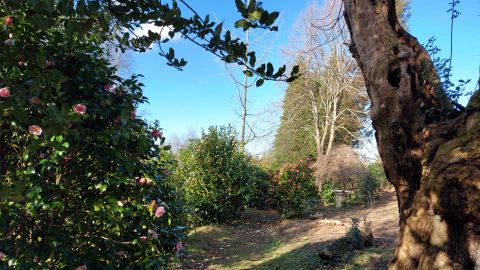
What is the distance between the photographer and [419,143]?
2404mm

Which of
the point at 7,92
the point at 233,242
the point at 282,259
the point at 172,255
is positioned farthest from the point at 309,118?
the point at 7,92

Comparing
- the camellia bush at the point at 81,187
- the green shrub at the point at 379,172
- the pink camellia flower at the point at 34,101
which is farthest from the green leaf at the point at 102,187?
the green shrub at the point at 379,172

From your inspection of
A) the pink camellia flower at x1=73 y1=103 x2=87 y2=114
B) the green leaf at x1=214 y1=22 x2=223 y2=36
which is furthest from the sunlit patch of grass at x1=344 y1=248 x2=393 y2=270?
the green leaf at x1=214 y1=22 x2=223 y2=36

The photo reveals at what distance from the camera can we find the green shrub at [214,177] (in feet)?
39.8

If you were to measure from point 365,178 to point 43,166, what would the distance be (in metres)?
15.3

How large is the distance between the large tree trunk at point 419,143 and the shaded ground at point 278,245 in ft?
11.3

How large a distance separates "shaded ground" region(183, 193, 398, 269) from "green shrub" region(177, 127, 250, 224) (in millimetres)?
583

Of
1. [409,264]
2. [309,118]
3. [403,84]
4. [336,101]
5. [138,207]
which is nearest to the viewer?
[409,264]

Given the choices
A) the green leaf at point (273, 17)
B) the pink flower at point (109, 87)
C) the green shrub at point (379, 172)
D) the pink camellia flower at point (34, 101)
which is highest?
the green shrub at point (379, 172)

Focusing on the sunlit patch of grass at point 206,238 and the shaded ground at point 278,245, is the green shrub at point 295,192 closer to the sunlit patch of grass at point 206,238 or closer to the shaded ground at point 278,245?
the shaded ground at point 278,245

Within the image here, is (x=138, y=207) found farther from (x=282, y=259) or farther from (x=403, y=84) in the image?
(x=282, y=259)

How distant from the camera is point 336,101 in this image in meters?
23.2

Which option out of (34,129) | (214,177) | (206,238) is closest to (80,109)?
(34,129)

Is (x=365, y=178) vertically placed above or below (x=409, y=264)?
above
